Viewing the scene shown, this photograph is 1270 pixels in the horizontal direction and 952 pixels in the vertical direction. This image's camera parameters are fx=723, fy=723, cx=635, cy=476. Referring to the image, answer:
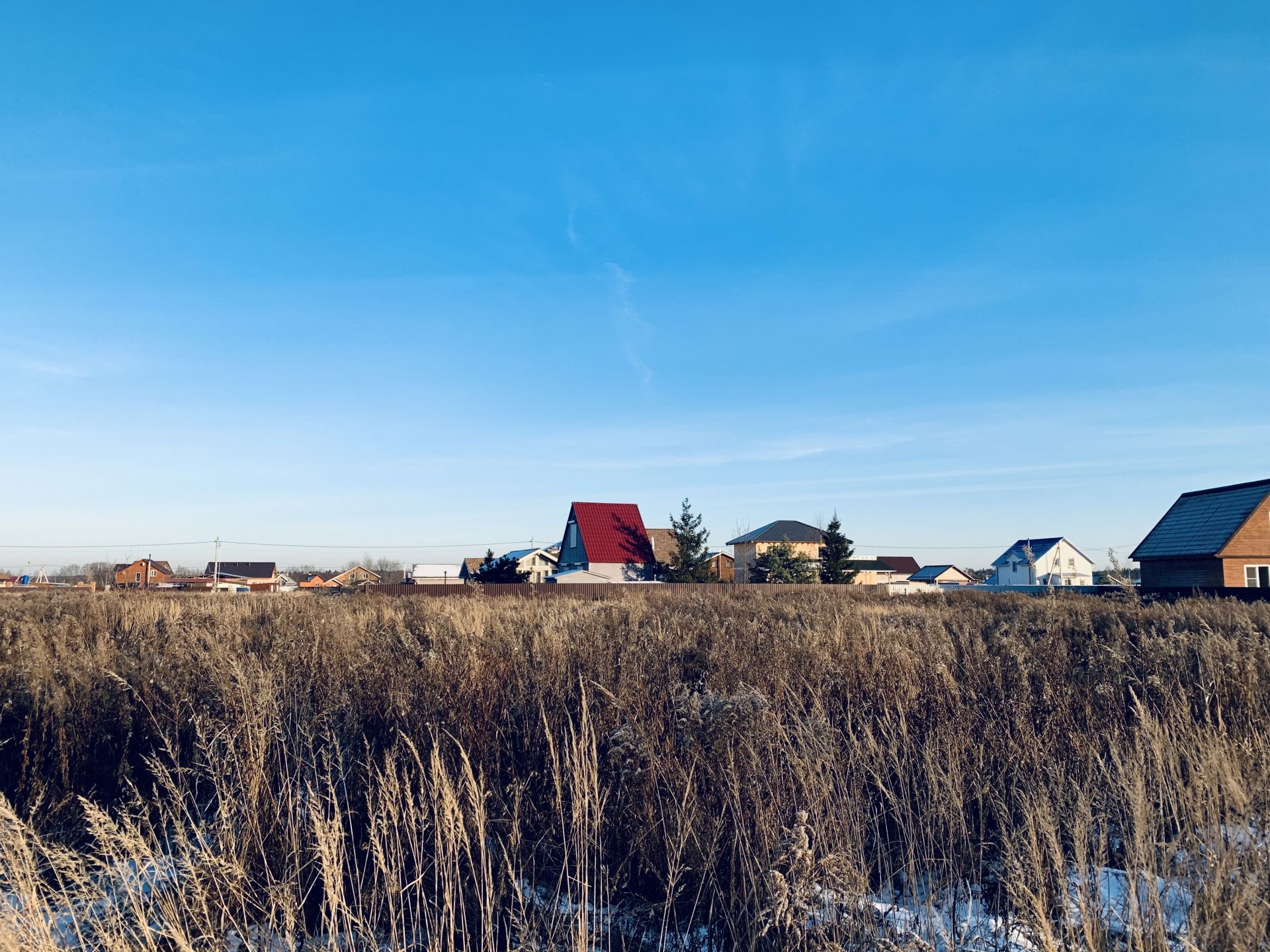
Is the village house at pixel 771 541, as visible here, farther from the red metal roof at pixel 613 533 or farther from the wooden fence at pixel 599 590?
the wooden fence at pixel 599 590

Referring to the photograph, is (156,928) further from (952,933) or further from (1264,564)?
(1264,564)

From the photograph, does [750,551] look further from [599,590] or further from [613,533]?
[599,590]

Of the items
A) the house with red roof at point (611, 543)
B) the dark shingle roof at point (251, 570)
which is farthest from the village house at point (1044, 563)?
the dark shingle roof at point (251, 570)

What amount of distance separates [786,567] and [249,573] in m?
67.7

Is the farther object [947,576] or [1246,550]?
[947,576]

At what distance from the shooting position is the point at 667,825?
120 inches

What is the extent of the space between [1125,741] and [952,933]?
5.77 ft

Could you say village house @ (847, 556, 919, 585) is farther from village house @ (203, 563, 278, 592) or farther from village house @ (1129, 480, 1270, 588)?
village house @ (203, 563, 278, 592)

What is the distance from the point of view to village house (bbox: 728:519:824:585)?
149ft

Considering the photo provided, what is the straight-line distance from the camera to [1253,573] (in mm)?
27672

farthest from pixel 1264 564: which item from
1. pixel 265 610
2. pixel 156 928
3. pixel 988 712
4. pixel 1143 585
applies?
pixel 156 928

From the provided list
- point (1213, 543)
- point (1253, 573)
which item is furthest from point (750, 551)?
point (1253, 573)

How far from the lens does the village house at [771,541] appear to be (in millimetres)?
45281

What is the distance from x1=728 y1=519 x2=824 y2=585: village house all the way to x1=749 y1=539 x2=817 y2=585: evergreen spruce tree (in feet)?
16.7
